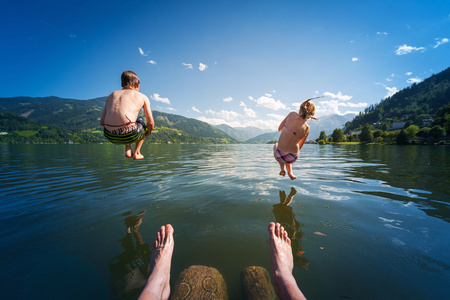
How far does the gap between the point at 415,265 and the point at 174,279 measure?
13.8 ft

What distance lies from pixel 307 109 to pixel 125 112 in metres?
5.00

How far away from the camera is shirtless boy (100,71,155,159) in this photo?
3.88m

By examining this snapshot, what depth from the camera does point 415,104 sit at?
16088cm

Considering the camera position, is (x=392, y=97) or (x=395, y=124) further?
(x=392, y=97)

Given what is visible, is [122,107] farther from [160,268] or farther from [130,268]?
[160,268]

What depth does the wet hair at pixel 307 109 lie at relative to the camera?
5.20 meters

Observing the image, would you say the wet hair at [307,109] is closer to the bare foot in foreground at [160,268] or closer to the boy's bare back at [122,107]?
the boy's bare back at [122,107]

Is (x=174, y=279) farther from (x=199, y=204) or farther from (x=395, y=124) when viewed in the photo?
(x=395, y=124)

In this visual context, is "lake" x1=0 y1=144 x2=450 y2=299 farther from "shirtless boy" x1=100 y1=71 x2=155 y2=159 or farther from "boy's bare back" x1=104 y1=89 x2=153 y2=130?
"boy's bare back" x1=104 y1=89 x2=153 y2=130

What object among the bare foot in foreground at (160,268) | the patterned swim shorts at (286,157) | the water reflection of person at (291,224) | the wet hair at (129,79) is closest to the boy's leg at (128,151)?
the wet hair at (129,79)

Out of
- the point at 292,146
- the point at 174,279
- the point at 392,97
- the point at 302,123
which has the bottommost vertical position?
the point at 174,279

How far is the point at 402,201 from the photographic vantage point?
5758mm

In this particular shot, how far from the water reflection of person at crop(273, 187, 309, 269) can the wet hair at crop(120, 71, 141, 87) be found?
525 centimetres

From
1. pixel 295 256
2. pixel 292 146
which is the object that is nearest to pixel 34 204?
pixel 295 256
